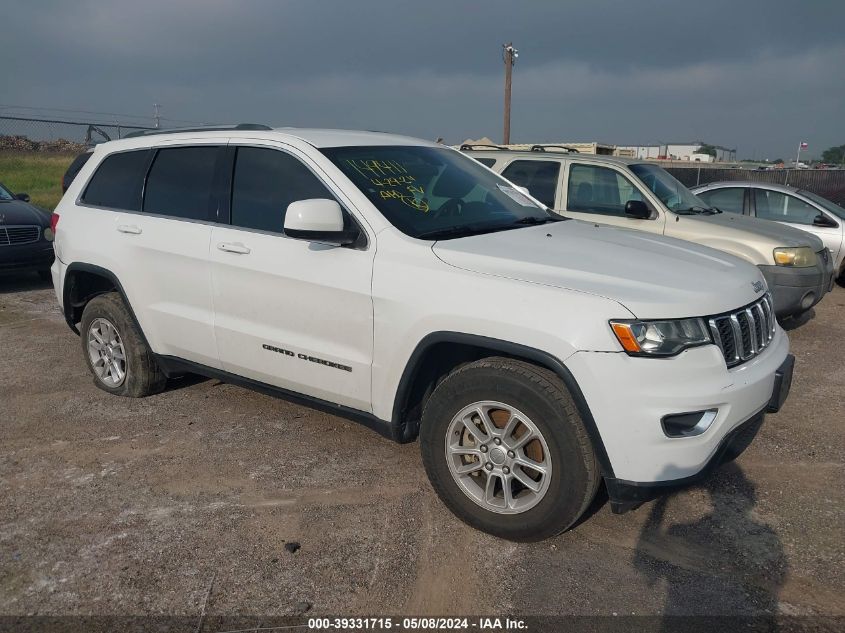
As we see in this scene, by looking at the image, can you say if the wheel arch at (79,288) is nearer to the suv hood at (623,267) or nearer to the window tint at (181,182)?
the window tint at (181,182)

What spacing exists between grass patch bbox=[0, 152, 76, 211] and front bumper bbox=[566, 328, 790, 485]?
16.5 meters

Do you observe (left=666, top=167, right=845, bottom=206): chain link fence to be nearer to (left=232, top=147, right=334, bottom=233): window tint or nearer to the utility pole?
the utility pole

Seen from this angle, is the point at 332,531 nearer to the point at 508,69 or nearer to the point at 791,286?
the point at 791,286

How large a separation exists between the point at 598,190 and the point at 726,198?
113 inches

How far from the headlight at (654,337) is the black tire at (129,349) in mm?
3274

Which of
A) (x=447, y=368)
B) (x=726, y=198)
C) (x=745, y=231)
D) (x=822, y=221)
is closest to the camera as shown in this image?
(x=447, y=368)

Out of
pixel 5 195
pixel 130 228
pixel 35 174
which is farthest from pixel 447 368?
pixel 35 174

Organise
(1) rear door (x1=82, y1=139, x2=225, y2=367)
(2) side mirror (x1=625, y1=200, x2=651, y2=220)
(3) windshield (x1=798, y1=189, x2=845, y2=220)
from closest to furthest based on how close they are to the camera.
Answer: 1. (1) rear door (x1=82, y1=139, x2=225, y2=367)
2. (2) side mirror (x1=625, y1=200, x2=651, y2=220)
3. (3) windshield (x1=798, y1=189, x2=845, y2=220)

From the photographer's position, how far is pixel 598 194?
765 cm

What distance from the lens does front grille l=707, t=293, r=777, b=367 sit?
9.96 ft

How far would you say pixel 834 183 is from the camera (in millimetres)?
19859

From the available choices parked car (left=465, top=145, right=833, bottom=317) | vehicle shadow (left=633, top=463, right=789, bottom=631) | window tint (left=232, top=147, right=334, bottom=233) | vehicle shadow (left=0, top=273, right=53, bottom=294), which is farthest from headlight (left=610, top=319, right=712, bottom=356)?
vehicle shadow (left=0, top=273, right=53, bottom=294)

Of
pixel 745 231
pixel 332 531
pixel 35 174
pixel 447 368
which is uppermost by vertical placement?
pixel 35 174

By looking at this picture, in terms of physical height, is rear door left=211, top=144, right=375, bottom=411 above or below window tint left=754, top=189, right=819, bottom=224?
below
